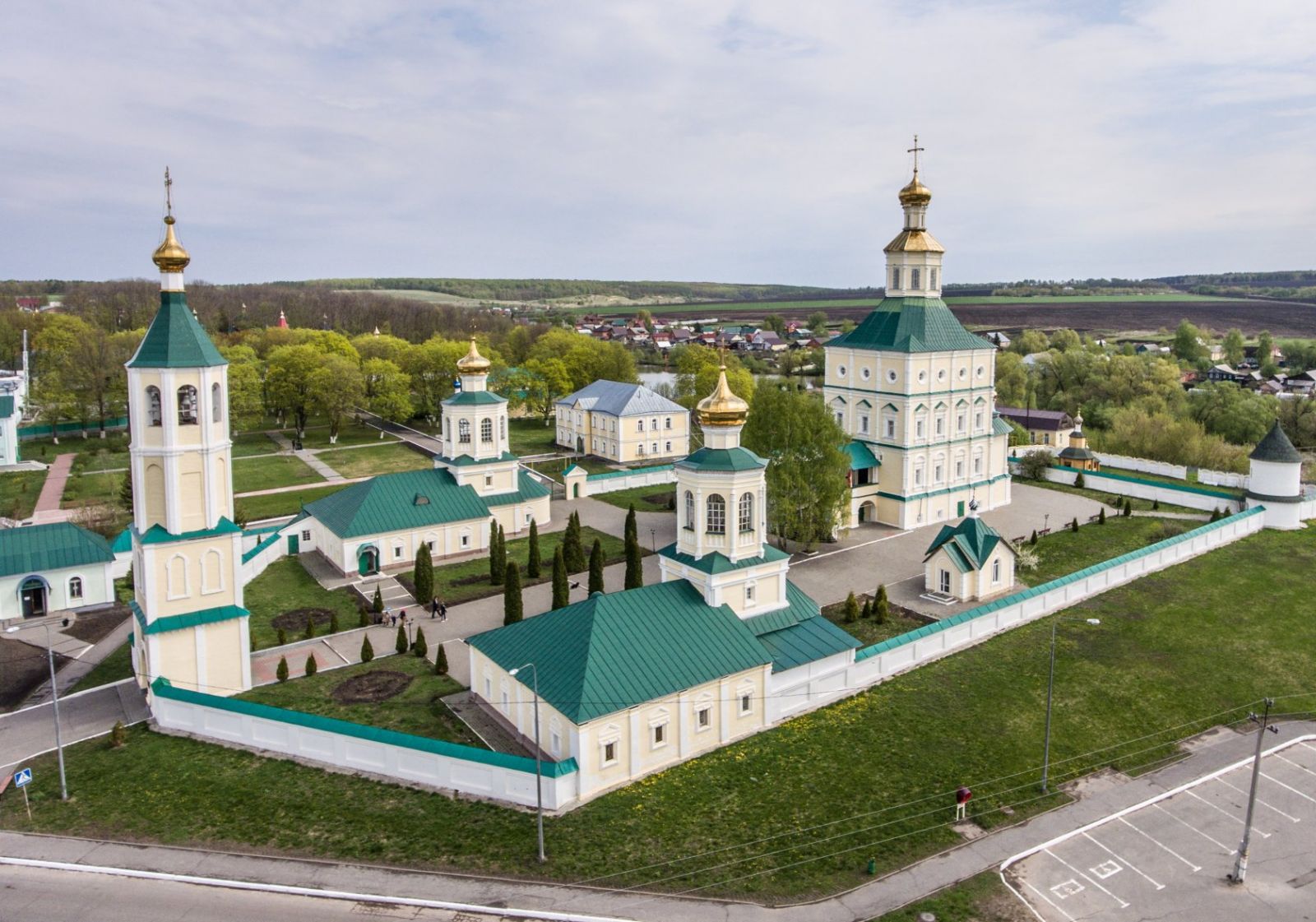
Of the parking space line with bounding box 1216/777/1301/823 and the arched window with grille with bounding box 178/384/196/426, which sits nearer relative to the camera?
the parking space line with bounding box 1216/777/1301/823

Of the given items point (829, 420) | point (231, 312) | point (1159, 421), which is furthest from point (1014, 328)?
point (829, 420)

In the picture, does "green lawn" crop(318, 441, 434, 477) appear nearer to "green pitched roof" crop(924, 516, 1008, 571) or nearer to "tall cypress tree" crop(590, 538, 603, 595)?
"tall cypress tree" crop(590, 538, 603, 595)

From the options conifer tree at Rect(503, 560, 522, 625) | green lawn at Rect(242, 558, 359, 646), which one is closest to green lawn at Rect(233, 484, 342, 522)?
green lawn at Rect(242, 558, 359, 646)

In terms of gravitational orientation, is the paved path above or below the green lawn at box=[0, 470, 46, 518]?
below

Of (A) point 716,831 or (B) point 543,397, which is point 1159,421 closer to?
(B) point 543,397

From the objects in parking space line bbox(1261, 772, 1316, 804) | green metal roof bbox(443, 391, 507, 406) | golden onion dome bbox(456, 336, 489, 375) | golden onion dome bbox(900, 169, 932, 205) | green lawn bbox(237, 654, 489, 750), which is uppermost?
golden onion dome bbox(900, 169, 932, 205)

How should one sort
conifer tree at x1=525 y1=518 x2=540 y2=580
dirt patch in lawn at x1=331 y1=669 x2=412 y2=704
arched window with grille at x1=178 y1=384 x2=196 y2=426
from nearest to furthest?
arched window with grille at x1=178 y1=384 x2=196 y2=426, dirt patch in lawn at x1=331 y1=669 x2=412 y2=704, conifer tree at x1=525 y1=518 x2=540 y2=580

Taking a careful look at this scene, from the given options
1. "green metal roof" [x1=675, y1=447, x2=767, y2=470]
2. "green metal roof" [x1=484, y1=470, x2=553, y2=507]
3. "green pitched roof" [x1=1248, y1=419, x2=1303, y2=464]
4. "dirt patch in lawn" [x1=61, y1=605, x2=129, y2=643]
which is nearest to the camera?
"green metal roof" [x1=675, y1=447, x2=767, y2=470]
